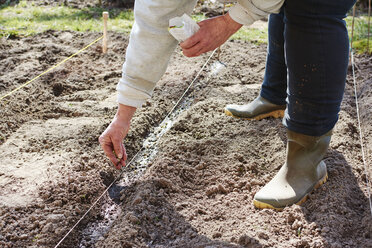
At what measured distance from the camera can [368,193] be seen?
195 cm

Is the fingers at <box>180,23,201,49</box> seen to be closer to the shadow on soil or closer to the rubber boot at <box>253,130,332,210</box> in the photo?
the rubber boot at <box>253,130,332,210</box>

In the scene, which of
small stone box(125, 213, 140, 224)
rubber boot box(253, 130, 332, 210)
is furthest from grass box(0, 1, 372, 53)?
small stone box(125, 213, 140, 224)

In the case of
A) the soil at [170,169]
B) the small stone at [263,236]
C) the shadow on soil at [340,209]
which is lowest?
the soil at [170,169]

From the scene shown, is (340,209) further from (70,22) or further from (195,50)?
(70,22)

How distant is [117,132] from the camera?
1.81m

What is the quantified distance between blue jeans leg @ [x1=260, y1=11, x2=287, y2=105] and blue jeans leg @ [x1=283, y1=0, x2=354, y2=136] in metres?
0.67

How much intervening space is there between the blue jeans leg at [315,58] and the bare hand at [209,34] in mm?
271

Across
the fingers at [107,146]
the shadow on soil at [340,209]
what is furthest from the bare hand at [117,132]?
the shadow on soil at [340,209]

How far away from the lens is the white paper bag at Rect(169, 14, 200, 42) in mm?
1516

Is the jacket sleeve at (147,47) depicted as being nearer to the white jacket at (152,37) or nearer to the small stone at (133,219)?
the white jacket at (152,37)

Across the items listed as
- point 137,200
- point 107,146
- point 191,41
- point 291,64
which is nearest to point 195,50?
point 191,41

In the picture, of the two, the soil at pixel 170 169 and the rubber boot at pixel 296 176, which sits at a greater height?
the rubber boot at pixel 296 176

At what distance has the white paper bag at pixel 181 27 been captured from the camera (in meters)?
1.52

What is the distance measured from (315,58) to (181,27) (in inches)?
23.2
